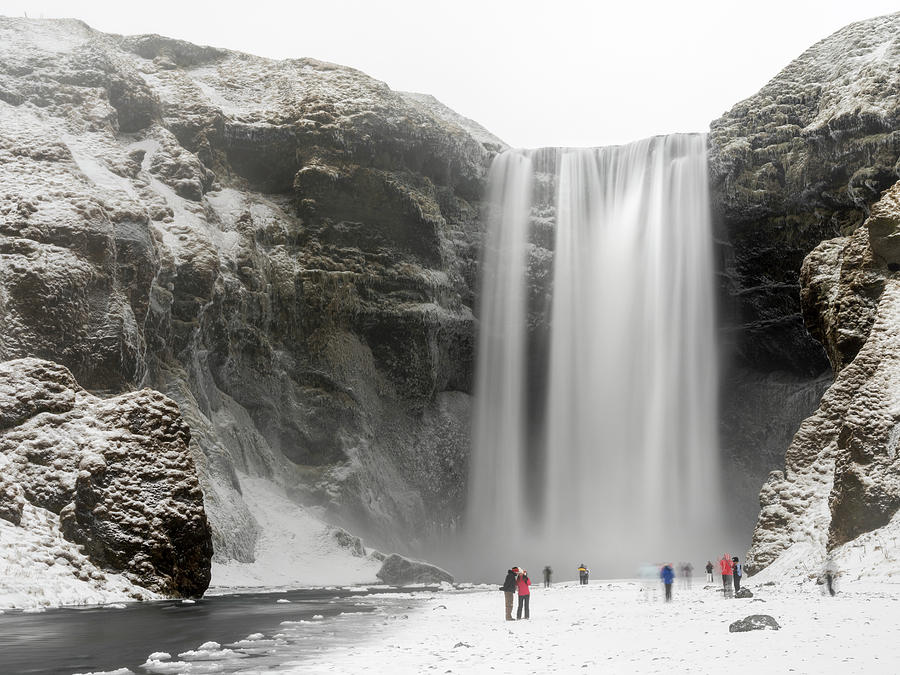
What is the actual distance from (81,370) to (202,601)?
1540 centimetres

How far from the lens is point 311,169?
2217 inches

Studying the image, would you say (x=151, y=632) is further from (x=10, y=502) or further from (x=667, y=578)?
(x=667, y=578)

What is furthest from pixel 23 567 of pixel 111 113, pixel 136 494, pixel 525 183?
pixel 525 183

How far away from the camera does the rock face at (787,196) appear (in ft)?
148

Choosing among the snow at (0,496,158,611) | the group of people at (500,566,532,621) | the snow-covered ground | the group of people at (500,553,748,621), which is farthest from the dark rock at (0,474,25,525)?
the group of people at (500,566,532,621)

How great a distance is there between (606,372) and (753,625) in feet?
142

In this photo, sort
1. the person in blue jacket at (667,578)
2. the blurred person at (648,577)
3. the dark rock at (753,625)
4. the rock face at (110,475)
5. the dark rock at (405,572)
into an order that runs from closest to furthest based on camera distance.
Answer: the dark rock at (753,625) → the person in blue jacket at (667,578) → the blurred person at (648,577) → the rock face at (110,475) → the dark rock at (405,572)

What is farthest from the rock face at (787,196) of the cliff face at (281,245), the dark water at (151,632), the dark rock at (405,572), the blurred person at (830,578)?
the dark water at (151,632)

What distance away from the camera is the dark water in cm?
1291

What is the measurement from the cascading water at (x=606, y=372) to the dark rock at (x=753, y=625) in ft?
135

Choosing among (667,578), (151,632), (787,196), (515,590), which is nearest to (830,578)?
(667,578)

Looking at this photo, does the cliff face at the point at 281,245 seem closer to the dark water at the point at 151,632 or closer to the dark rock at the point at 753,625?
the dark water at the point at 151,632

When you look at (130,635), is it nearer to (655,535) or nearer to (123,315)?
(123,315)

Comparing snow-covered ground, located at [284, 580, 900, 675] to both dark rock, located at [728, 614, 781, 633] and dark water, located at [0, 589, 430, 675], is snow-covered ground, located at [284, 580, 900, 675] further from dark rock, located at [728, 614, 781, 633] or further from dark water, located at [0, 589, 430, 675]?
dark water, located at [0, 589, 430, 675]
